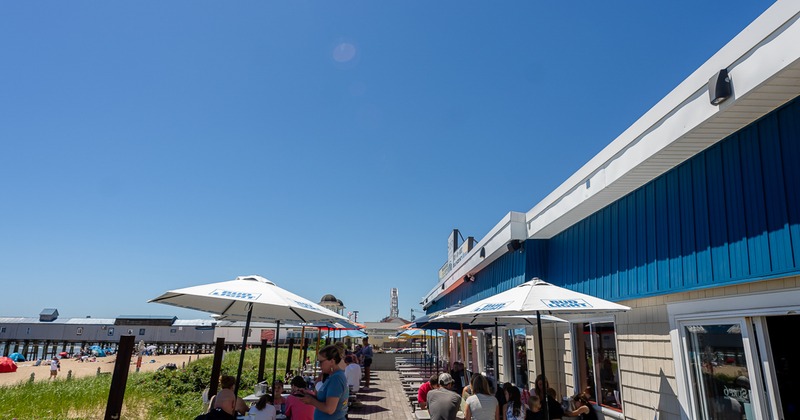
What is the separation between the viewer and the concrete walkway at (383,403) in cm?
1138

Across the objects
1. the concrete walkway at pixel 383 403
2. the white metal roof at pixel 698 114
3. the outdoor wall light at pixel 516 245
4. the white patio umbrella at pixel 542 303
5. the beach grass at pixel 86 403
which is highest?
the white metal roof at pixel 698 114

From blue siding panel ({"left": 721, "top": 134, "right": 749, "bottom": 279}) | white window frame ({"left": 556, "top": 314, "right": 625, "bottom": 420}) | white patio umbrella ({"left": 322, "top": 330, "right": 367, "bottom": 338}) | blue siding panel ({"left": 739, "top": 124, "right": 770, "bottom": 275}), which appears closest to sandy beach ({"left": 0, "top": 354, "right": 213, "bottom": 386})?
white patio umbrella ({"left": 322, "top": 330, "right": 367, "bottom": 338})

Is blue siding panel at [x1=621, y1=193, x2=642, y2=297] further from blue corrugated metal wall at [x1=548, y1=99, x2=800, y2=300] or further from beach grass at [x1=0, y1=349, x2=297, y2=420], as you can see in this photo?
beach grass at [x1=0, y1=349, x2=297, y2=420]

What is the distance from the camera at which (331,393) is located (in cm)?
424

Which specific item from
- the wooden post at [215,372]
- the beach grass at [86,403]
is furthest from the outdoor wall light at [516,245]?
the beach grass at [86,403]

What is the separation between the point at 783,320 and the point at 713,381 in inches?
45.0

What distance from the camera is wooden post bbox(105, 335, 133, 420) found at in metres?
5.45

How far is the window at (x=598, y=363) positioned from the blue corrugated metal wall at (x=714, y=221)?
846 millimetres

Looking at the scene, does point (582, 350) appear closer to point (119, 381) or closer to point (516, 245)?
point (516, 245)

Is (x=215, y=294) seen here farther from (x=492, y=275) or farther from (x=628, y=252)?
(x=492, y=275)

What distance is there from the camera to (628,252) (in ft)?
23.0

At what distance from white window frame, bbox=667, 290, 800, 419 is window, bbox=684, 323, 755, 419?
0.28 feet

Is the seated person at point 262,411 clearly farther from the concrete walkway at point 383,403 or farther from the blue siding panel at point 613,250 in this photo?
the blue siding panel at point 613,250

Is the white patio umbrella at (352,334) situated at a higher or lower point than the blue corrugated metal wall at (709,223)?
lower
